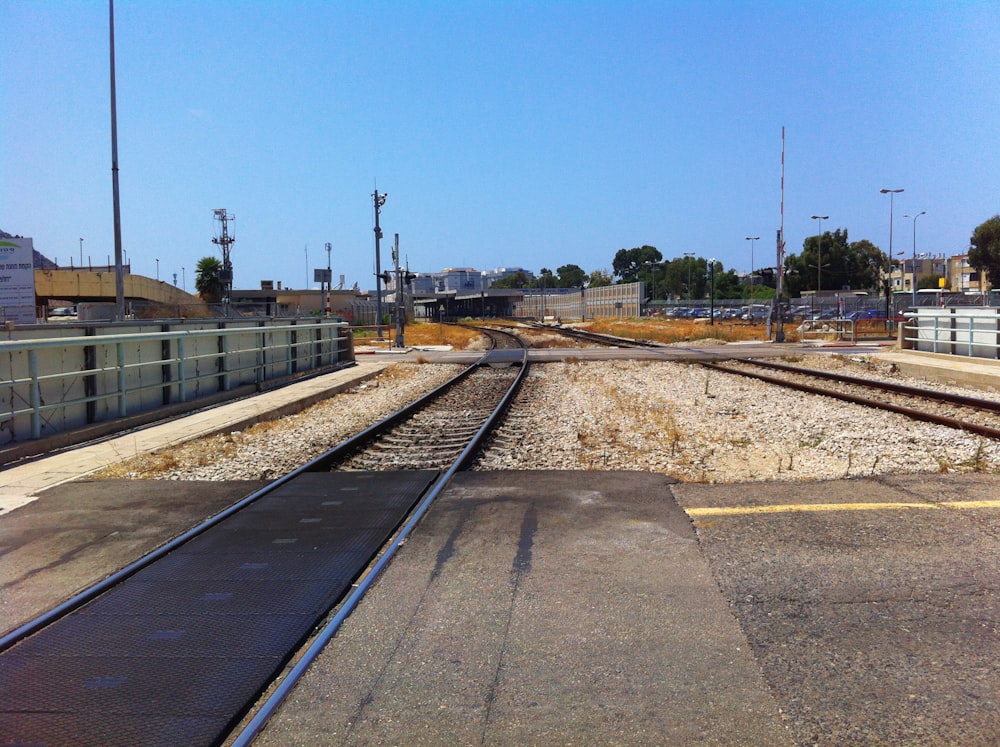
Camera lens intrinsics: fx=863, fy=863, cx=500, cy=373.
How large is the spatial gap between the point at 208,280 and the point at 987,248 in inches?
3182

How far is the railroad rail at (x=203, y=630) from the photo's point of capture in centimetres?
402

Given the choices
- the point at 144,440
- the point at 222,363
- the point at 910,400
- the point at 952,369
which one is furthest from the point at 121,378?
the point at 952,369

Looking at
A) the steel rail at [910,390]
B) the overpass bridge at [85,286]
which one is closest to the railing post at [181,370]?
the steel rail at [910,390]

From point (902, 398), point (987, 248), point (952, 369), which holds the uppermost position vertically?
point (987, 248)

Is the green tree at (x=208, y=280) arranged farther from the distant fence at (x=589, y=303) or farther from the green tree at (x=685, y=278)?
the green tree at (x=685, y=278)

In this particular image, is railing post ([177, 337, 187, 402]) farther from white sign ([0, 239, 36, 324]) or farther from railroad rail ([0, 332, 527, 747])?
white sign ([0, 239, 36, 324])

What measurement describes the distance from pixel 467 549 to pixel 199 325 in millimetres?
13144

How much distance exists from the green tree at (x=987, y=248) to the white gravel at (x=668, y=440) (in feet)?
272

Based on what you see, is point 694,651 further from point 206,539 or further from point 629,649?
point 206,539

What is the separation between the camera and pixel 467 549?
667 centimetres

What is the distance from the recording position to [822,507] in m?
7.69

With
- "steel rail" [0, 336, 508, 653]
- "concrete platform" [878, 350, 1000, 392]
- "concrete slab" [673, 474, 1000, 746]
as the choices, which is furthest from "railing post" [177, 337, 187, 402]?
"concrete platform" [878, 350, 1000, 392]

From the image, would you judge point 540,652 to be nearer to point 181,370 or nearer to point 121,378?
point 121,378

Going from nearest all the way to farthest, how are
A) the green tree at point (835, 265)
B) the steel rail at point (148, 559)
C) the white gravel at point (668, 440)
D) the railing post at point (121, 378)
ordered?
the steel rail at point (148, 559)
the white gravel at point (668, 440)
the railing post at point (121, 378)
the green tree at point (835, 265)
